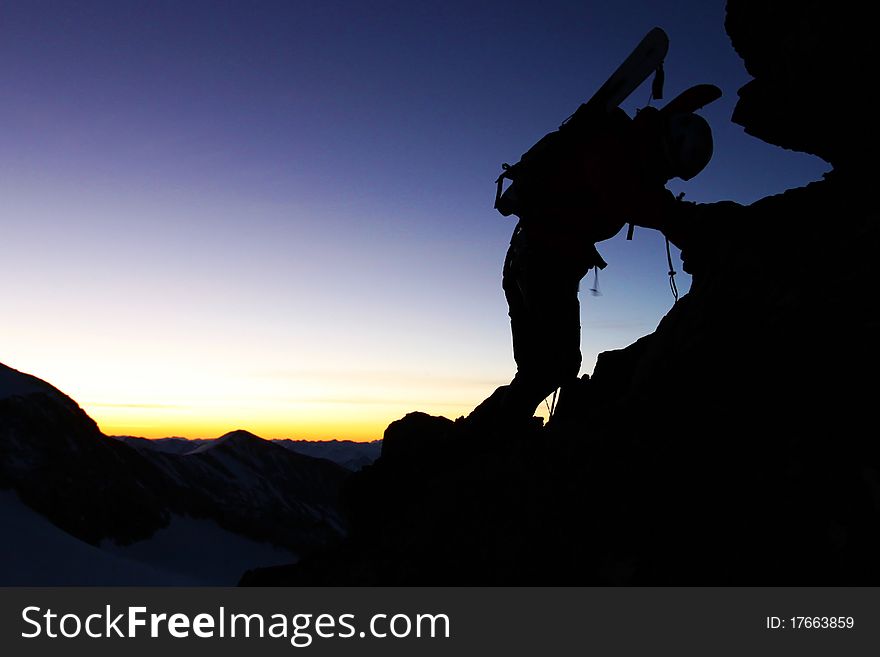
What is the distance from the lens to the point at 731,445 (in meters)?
4.98

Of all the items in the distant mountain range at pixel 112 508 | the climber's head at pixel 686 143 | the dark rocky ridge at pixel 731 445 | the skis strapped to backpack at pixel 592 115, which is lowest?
the distant mountain range at pixel 112 508

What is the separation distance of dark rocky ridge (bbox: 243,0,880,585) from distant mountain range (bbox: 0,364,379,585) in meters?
71.0

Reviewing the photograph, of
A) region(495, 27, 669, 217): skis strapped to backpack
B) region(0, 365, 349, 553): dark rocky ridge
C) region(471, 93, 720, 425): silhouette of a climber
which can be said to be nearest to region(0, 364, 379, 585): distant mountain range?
region(0, 365, 349, 553): dark rocky ridge

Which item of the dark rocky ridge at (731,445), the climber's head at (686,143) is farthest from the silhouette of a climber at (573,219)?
the dark rocky ridge at (731,445)

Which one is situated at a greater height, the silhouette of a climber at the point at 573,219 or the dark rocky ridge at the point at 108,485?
the silhouette of a climber at the point at 573,219

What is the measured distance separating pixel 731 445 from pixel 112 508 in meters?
120

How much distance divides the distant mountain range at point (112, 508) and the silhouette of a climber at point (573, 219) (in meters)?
68.6

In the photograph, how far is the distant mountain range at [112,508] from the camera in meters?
84.8

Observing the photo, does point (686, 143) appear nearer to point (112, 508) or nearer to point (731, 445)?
point (731, 445)

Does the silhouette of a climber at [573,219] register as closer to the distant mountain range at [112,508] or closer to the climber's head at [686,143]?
the climber's head at [686,143]

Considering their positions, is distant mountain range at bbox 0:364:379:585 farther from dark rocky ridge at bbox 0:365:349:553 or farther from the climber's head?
the climber's head

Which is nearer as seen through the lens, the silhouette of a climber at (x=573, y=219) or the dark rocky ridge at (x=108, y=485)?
the silhouette of a climber at (x=573, y=219)
